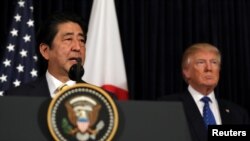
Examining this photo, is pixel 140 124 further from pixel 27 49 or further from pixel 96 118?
pixel 27 49

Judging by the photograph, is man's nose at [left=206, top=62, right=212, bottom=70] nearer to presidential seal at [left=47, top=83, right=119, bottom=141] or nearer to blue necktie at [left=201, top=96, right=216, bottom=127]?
blue necktie at [left=201, top=96, right=216, bottom=127]

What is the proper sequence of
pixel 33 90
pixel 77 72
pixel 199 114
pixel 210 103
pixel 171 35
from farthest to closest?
pixel 171 35 < pixel 210 103 < pixel 199 114 < pixel 33 90 < pixel 77 72

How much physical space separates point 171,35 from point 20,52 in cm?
106

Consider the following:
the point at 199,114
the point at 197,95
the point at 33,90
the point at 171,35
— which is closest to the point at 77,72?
the point at 33,90

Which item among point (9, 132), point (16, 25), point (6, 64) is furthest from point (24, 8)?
point (9, 132)

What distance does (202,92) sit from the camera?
9.50 feet

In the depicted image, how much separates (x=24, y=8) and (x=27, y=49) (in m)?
0.28

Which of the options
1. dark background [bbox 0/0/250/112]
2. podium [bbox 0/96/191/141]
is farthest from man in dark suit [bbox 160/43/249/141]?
podium [bbox 0/96/191/141]

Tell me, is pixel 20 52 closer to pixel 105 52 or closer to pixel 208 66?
pixel 105 52

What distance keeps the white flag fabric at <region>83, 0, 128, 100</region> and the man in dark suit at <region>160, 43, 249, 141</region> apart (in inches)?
15.7

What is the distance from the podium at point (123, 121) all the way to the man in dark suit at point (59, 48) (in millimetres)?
1001

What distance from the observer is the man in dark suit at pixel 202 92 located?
270cm

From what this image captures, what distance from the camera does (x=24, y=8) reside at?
10.1 ft

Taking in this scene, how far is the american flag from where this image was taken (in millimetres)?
2938
